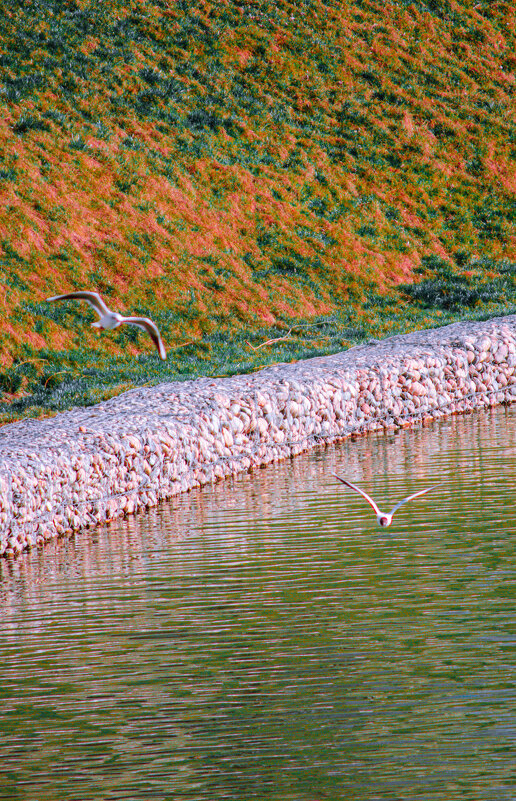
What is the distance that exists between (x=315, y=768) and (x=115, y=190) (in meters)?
27.6

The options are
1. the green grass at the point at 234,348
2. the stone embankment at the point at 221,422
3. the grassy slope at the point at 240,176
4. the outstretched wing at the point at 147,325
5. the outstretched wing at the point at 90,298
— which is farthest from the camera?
the grassy slope at the point at 240,176

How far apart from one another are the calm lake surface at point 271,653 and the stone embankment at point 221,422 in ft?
2.60

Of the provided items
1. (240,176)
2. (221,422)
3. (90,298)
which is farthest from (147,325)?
(240,176)

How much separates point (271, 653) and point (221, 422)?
32.2 feet

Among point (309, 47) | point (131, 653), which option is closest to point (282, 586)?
point (131, 653)

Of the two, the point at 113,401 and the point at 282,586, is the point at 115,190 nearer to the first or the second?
the point at 113,401

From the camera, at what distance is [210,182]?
36750 millimetres

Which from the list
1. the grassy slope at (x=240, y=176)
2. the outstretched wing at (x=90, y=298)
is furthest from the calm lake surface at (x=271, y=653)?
the grassy slope at (x=240, y=176)

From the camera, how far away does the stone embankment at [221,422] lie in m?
16.5

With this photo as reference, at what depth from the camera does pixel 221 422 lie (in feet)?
66.6

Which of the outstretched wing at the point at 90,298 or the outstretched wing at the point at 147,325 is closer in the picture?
the outstretched wing at the point at 147,325

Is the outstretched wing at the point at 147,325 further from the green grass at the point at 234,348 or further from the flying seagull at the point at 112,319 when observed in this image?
the green grass at the point at 234,348

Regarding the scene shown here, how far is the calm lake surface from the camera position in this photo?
817cm

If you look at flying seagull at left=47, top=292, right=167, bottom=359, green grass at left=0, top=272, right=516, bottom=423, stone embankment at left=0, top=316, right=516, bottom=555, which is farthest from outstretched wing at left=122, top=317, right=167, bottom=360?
green grass at left=0, top=272, right=516, bottom=423
